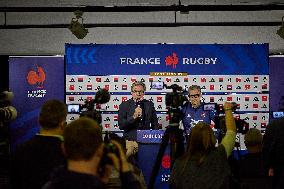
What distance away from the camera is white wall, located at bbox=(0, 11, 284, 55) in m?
8.72

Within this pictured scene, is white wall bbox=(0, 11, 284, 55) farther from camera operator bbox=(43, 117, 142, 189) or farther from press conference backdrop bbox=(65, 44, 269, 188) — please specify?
camera operator bbox=(43, 117, 142, 189)

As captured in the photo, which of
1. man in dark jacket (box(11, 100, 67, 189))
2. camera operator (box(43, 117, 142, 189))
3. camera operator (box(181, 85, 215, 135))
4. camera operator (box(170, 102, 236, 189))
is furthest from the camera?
camera operator (box(181, 85, 215, 135))

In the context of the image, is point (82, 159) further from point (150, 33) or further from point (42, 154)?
point (150, 33)

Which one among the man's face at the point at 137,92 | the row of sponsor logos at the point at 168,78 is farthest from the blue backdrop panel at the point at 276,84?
the man's face at the point at 137,92

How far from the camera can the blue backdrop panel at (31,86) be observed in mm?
8359

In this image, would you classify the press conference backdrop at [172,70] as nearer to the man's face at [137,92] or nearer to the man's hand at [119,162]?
the man's face at [137,92]

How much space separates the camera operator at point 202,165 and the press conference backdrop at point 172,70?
4.90 meters

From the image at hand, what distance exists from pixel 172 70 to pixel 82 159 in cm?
613

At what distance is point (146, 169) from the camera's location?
5.17 metres

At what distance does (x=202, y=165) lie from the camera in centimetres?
277

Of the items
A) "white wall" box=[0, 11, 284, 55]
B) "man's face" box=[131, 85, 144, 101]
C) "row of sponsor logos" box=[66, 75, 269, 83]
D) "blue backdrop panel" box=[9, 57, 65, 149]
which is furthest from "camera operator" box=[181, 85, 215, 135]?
"blue backdrop panel" box=[9, 57, 65, 149]

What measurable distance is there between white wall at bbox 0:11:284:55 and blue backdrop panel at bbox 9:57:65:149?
1.30 feet

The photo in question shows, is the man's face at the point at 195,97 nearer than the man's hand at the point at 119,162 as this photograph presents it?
No

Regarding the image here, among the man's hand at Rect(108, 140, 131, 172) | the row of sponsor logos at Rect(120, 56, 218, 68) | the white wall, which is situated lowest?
the man's hand at Rect(108, 140, 131, 172)
